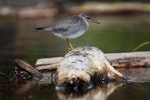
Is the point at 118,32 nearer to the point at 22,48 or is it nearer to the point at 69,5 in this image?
the point at 22,48

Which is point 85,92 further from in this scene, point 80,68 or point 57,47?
point 57,47

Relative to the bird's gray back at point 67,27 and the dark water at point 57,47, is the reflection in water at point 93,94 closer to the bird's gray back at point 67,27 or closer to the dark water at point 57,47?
the dark water at point 57,47

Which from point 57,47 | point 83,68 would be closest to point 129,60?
point 83,68

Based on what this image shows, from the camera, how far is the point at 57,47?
17609mm

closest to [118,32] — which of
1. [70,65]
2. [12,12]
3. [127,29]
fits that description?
[127,29]

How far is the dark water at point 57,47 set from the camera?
995 centimetres

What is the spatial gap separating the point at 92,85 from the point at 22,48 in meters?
7.11

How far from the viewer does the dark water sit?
9.95 meters

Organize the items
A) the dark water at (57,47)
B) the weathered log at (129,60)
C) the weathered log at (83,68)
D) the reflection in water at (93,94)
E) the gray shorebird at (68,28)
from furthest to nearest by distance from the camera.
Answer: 1. the weathered log at (129,60)
2. the gray shorebird at (68,28)
3. the weathered log at (83,68)
4. the dark water at (57,47)
5. the reflection in water at (93,94)

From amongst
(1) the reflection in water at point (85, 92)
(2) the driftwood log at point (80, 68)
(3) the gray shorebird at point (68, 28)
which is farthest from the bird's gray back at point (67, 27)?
(1) the reflection in water at point (85, 92)

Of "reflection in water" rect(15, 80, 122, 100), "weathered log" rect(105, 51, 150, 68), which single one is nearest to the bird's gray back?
"reflection in water" rect(15, 80, 122, 100)

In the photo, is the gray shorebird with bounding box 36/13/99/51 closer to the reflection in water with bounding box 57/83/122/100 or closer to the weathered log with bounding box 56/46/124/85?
the weathered log with bounding box 56/46/124/85

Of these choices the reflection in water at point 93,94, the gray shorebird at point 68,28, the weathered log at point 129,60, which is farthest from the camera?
the weathered log at point 129,60

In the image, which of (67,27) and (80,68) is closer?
(80,68)
